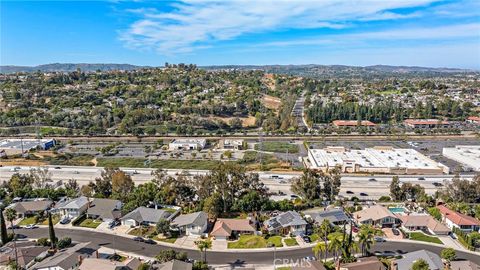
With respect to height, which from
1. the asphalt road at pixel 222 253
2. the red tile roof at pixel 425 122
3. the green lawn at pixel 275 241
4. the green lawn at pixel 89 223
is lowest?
the asphalt road at pixel 222 253

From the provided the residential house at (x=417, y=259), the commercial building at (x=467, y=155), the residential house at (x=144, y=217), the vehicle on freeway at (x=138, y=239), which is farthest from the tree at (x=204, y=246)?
the commercial building at (x=467, y=155)

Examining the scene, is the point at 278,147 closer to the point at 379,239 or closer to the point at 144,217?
the point at 379,239

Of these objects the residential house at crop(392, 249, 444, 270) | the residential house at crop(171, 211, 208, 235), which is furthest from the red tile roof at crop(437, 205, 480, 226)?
the residential house at crop(171, 211, 208, 235)

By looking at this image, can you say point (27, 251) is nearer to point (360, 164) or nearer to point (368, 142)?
point (360, 164)

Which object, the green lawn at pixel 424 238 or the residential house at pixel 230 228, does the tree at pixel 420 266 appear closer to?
the green lawn at pixel 424 238

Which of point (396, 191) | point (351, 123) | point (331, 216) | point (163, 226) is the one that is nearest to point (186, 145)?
point (163, 226)
